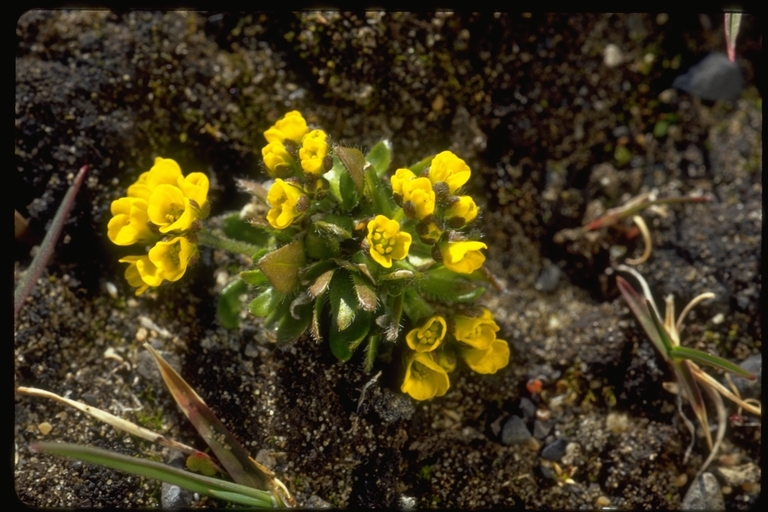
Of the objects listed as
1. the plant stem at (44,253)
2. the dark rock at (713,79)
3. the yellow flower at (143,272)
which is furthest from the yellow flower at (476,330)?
the dark rock at (713,79)

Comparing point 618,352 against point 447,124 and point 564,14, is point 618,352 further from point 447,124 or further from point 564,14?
point 564,14

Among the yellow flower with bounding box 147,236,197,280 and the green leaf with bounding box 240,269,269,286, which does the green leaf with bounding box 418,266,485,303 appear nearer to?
the green leaf with bounding box 240,269,269,286

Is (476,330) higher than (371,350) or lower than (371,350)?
higher

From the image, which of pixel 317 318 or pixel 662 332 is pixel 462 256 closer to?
pixel 317 318

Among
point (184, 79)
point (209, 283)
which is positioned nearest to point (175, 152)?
point (184, 79)

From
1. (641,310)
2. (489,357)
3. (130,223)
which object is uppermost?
(130,223)

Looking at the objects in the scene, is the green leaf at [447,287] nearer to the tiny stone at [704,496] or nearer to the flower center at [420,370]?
the flower center at [420,370]

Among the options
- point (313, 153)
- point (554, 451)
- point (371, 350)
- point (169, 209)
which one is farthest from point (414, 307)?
point (169, 209)
